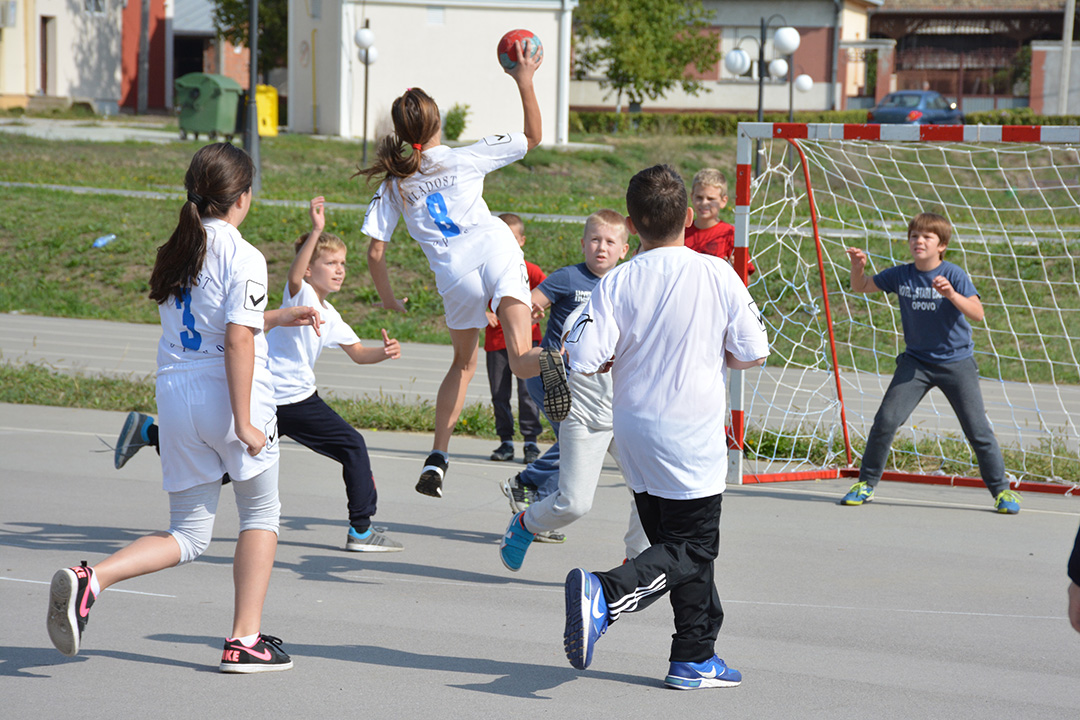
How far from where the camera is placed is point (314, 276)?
6094mm

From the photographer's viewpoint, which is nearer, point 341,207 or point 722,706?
point 722,706

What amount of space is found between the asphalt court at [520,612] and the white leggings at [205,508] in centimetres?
51

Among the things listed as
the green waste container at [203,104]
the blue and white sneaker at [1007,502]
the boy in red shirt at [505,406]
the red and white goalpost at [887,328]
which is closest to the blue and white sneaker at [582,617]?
the red and white goalpost at [887,328]

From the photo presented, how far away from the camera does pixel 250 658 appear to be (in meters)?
4.28

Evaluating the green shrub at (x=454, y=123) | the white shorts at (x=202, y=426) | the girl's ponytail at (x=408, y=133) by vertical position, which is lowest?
the white shorts at (x=202, y=426)

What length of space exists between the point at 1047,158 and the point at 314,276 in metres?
19.7

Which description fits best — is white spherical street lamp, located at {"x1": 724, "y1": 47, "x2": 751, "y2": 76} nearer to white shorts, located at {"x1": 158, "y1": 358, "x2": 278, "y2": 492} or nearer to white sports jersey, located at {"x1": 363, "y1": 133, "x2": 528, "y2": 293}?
white sports jersey, located at {"x1": 363, "y1": 133, "x2": 528, "y2": 293}

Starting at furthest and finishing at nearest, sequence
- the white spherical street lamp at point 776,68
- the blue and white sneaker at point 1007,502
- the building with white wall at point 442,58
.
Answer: the building with white wall at point 442,58
the white spherical street lamp at point 776,68
the blue and white sneaker at point 1007,502

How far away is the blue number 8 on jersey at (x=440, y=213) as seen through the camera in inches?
232

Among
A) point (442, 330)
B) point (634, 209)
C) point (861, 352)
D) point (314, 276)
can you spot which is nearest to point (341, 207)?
point (442, 330)

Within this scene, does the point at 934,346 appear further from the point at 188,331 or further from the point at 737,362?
the point at 188,331

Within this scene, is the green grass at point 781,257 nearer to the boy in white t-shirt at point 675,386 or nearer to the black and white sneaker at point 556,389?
the boy in white t-shirt at point 675,386

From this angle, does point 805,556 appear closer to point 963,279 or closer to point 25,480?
point 963,279

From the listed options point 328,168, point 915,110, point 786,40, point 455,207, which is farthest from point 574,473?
point 915,110
